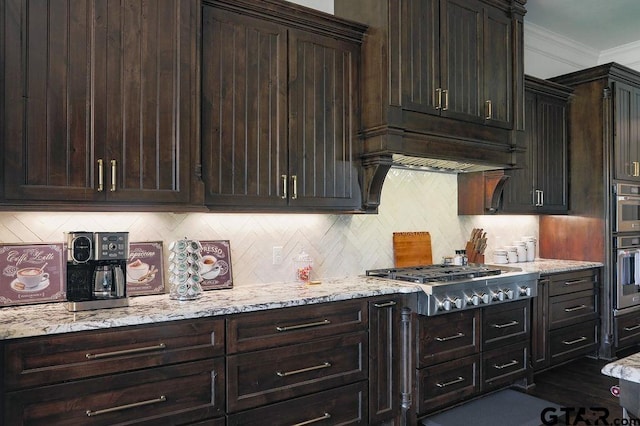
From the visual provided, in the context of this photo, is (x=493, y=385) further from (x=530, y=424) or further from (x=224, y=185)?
(x=224, y=185)

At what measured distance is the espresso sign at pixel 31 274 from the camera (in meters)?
2.31

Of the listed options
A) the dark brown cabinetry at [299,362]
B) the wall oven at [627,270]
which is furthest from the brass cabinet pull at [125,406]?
the wall oven at [627,270]

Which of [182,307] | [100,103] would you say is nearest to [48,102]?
[100,103]

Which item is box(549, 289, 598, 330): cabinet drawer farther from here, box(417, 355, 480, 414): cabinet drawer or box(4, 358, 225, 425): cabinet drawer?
box(4, 358, 225, 425): cabinet drawer

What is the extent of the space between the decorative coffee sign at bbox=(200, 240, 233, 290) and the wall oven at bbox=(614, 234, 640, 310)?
151 inches

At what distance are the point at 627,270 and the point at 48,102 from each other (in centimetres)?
511

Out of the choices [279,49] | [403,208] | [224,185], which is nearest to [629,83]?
[403,208]

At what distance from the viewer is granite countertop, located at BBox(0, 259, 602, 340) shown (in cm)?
195

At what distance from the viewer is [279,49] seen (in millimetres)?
2916

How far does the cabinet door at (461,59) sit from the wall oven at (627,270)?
90.8 inches

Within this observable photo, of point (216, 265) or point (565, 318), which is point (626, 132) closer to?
point (565, 318)

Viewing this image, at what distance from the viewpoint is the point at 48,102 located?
7.04 feet

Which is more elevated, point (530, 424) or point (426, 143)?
point (426, 143)

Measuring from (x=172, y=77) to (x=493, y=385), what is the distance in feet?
9.82
